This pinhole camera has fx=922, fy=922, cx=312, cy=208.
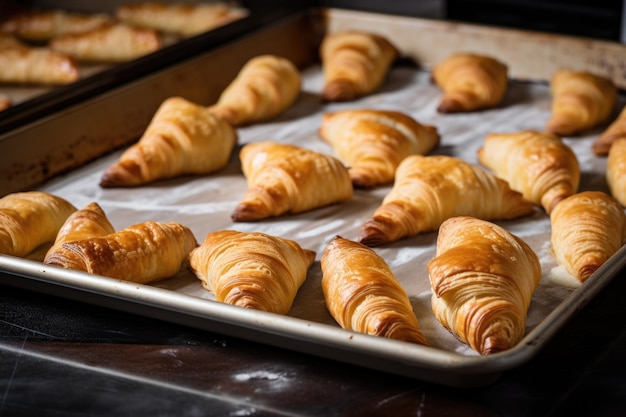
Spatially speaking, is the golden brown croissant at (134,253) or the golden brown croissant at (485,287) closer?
the golden brown croissant at (485,287)

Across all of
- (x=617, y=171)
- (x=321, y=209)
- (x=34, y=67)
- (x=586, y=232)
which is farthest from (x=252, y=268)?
(x=34, y=67)

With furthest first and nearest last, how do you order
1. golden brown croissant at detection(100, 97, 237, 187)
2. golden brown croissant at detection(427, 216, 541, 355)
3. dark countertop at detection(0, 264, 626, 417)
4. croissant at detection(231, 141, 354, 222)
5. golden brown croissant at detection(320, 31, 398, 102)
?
golden brown croissant at detection(320, 31, 398, 102) → golden brown croissant at detection(100, 97, 237, 187) → croissant at detection(231, 141, 354, 222) → golden brown croissant at detection(427, 216, 541, 355) → dark countertop at detection(0, 264, 626, 417)

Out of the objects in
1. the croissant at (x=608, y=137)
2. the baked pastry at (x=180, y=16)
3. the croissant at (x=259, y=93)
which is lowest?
the croissant at (x=608, y=137)

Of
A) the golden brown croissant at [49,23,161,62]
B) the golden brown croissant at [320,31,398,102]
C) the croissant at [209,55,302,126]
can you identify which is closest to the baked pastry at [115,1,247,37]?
the golden brown croissant at [49,23,161,62]

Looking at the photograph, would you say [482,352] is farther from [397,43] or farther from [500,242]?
[397,43]

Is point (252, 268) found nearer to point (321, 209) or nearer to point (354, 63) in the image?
point (321, 209)

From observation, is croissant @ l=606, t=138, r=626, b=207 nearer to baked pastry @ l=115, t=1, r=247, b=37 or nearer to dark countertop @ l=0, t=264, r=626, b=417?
dark countertop @ l=0, t=264, r=626, b=417

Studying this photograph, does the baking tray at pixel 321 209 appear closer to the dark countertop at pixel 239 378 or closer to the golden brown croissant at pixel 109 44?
the dark countertop at pixel 239 378

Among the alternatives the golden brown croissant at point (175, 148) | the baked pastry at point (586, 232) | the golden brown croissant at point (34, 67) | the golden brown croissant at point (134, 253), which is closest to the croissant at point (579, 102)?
the baked pastry at point (586, 232)
